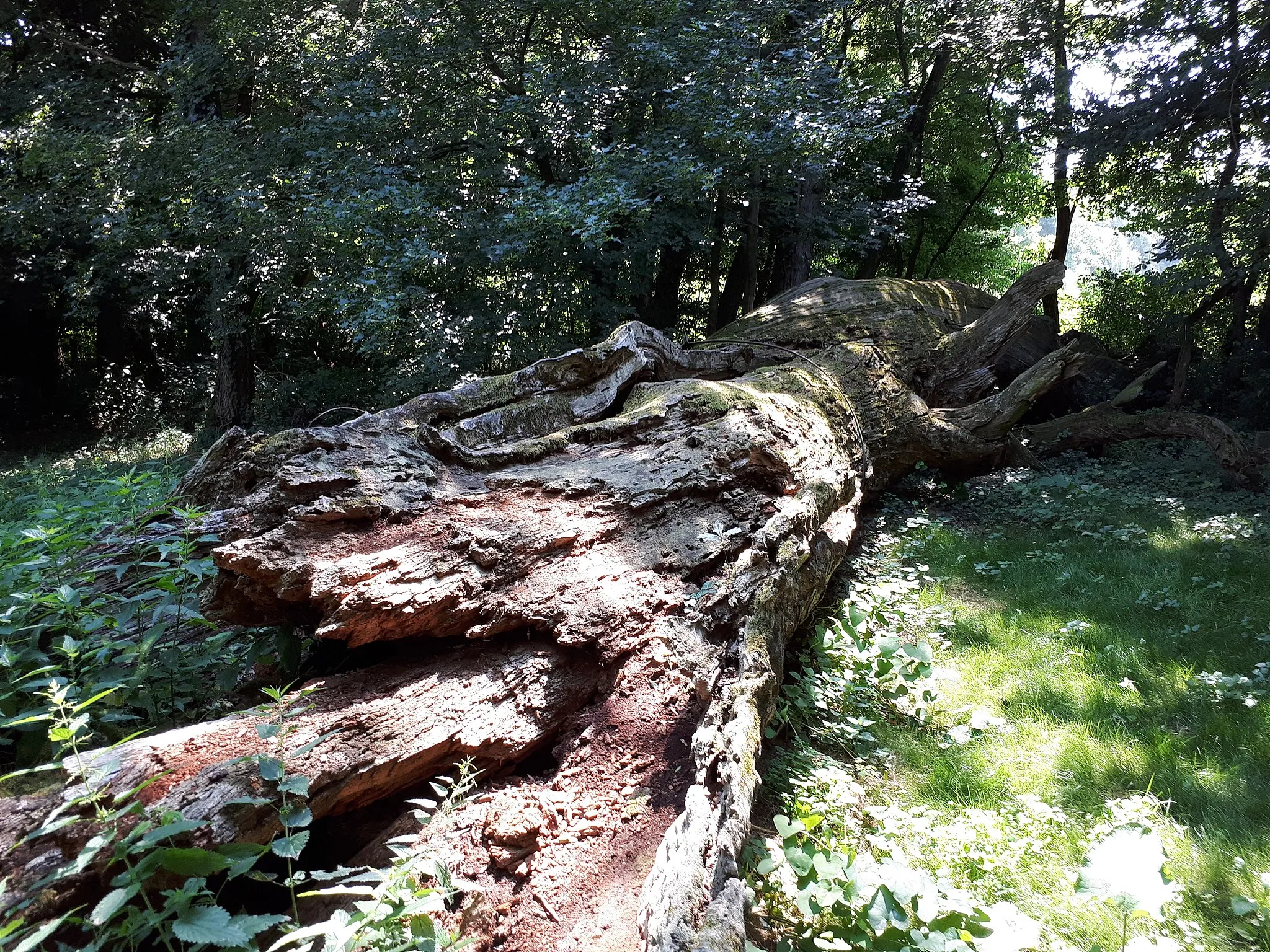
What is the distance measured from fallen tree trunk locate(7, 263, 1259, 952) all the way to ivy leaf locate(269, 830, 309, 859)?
0.27m

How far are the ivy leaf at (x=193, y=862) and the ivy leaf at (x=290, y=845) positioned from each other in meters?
0.11

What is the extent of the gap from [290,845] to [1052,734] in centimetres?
290

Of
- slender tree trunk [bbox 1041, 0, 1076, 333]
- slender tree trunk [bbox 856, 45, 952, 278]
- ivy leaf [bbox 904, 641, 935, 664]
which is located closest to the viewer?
ivy leaf [bbox 904, 641, 935, 664]

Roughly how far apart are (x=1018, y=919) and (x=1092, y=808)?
0.98 meters

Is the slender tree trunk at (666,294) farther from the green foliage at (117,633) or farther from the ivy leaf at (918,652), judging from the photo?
the green foliage at (117,633)

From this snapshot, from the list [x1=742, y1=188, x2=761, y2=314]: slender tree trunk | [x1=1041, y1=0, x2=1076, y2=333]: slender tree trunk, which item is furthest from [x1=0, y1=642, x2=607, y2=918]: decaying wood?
[x1=1041, y1=0, x2=1076, y2=333]: slender tree trunk

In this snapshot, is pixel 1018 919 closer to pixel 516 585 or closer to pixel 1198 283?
pixel 516 585

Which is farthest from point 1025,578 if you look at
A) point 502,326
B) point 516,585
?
point 502,326

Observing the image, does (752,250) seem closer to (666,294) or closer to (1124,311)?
(666,294)

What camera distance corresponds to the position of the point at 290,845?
162 cm

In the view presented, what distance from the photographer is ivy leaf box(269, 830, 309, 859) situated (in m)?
1.58

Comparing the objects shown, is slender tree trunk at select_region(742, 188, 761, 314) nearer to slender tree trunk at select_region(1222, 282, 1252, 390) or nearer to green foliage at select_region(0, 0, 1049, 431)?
green foliage at select_region(0, 0, 1049, 431)

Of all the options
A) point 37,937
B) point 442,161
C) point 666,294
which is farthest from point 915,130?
point 37,937

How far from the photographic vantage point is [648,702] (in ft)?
8.32
